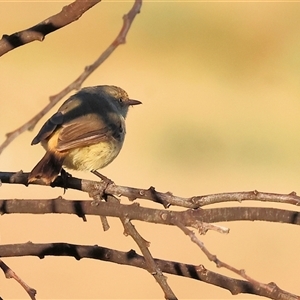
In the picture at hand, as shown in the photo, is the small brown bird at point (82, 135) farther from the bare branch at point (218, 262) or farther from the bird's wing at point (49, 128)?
the bare branch at point (218, 262)

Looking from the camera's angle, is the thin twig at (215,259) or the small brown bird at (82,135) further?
the small brown bird at (82,135)

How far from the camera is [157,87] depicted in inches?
678

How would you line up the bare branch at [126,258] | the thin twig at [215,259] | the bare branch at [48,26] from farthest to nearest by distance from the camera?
the bare branch at [126,258] < the bare branch at [48,26] < the thin twig at [215,259]

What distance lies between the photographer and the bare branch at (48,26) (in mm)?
2164

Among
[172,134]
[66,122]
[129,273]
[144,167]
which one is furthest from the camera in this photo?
[172,134]

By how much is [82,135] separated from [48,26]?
2.38 m

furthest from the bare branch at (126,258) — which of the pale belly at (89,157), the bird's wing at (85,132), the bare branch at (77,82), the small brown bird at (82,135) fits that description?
the pale belly at (89,157)

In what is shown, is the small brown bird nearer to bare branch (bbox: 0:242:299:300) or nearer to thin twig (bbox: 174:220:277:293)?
bare branch (bbox: 0:242:299:300)

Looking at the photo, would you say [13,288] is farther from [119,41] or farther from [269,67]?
[269,67]

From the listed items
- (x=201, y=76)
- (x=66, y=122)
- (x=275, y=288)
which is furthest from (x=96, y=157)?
(x=201, y=76)

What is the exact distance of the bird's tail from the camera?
130 inches

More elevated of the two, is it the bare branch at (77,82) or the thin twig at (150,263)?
the bare branch at (77,82)

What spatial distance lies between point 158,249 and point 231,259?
0.83 metres

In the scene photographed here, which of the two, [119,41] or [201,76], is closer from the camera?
[119,41]
